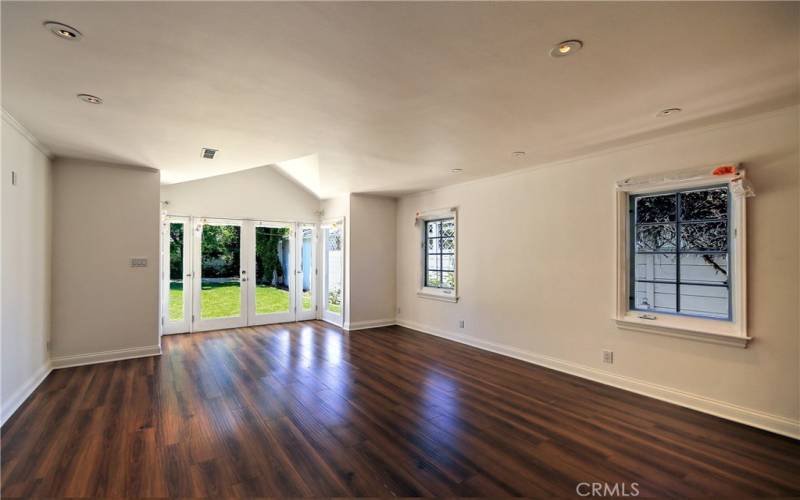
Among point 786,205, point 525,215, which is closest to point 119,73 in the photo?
point 525,215

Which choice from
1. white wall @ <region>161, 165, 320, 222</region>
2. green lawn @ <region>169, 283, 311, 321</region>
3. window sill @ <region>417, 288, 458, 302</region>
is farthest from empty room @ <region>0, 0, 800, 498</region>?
white wall @ <region>161, 165, 320, 222</region>

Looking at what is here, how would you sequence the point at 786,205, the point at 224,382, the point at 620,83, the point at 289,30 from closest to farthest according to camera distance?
the point at 289,30 < the point at 620,83 < the point at 786,205 < the point at 224,382

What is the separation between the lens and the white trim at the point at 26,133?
300cm

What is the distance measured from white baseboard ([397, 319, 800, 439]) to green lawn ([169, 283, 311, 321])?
4.16m

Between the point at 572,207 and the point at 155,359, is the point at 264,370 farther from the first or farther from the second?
the point at 572,207

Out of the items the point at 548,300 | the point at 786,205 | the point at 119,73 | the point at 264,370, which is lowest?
the point at 264,370

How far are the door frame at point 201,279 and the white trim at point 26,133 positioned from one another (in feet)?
7.90

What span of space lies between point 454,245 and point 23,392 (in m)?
5.28

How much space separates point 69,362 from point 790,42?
23.0 ft

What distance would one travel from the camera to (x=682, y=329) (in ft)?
10.9

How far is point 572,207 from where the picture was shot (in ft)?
14.0

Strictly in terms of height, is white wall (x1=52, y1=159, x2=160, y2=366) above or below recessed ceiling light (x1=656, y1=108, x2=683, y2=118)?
below

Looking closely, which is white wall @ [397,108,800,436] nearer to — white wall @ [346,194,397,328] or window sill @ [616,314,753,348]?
window sill @ [616,314,753,348]

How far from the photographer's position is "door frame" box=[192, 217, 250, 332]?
6.38 meters
